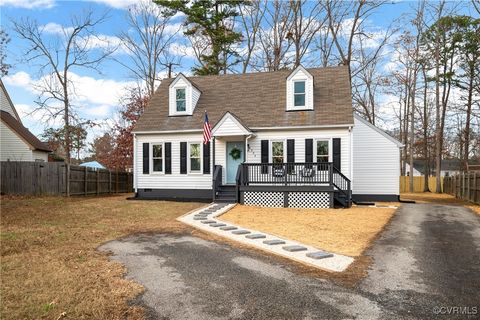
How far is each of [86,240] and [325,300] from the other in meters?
5.89

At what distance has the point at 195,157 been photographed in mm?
18422

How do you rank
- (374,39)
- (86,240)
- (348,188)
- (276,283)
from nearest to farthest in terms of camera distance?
1. (276,283)
2. (86,240)
3. (348,188)
4. (374,39)

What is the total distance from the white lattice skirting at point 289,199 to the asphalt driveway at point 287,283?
645 centimetres

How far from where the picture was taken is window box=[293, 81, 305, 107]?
18.0 meters

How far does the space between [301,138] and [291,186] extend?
299 centimetres

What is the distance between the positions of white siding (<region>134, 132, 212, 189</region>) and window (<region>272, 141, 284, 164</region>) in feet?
11.1

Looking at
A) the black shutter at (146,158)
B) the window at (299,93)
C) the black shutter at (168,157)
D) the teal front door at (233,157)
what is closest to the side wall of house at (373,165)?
the window at (299,93)

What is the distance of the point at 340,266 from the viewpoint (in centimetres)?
639

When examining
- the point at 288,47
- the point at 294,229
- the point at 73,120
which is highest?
the point at 288,47

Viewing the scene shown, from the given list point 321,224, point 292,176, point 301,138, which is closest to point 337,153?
point 301,138

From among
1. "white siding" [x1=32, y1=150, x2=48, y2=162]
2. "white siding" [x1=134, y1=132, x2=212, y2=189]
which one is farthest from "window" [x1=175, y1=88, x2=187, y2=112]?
"white siding" [x1=32, y1=150, x2=48, y2=162]

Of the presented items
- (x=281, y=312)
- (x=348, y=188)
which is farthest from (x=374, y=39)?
(x=281, y=312)

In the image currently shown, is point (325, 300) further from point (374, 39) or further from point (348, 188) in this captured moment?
point (374, 39)

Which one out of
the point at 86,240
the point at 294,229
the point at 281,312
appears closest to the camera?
the point at 281,312
